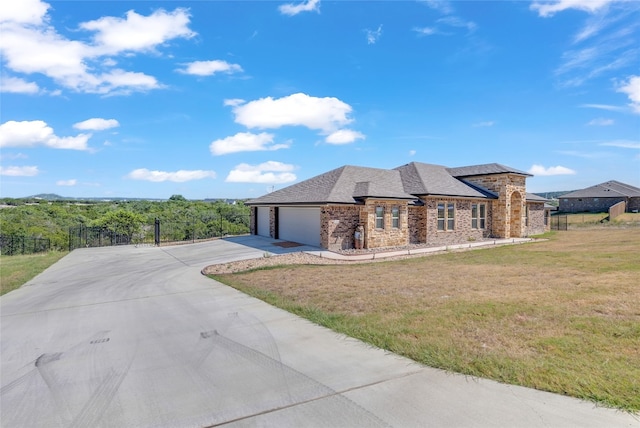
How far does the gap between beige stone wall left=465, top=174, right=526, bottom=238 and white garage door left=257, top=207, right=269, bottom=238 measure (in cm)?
1643

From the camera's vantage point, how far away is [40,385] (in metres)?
4.61

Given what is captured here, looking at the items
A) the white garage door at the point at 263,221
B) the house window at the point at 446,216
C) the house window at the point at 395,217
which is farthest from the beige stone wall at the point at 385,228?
the white garage door at the point at 263,221

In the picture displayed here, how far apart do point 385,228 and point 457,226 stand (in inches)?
272

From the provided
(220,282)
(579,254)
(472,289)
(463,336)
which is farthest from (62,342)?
(579,254)

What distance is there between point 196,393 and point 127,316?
179 inches

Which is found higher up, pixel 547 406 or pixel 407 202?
pixel 407 202

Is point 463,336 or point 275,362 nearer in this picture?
point 275,362

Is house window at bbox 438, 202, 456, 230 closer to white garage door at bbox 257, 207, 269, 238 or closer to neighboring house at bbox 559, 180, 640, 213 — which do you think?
white garage door at bbox 257, 207, 269, 238

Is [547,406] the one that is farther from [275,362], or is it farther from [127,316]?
[127,316]

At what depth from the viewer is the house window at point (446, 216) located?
22.1m

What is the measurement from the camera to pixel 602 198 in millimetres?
47719

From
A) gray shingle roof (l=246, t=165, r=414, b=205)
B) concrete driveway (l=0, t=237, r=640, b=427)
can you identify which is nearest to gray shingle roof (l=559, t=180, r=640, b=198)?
gray shingle roof (l=246, t=165, r=414, b=205)

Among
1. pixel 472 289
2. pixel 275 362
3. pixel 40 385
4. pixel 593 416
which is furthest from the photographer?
pixel 472 289

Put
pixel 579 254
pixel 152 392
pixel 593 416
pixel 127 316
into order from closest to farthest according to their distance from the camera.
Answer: pixel 593 416, pixel 152 392, pixel 127 316, pixel 579 254
